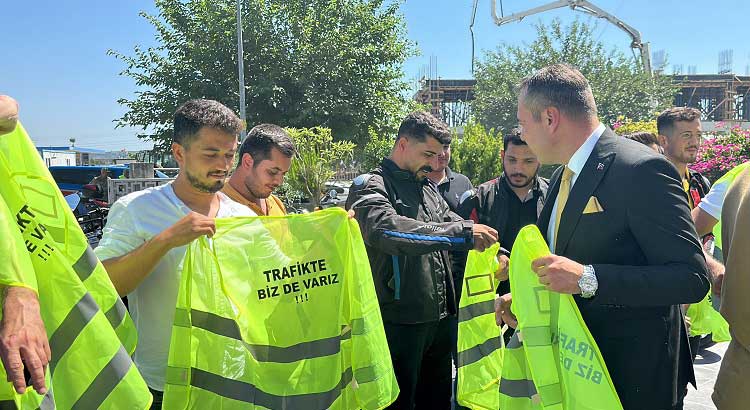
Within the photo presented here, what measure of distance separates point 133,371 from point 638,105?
98.1 feet

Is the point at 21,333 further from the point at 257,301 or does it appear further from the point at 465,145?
the point at 465,145

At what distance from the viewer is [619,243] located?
2145 millimetres

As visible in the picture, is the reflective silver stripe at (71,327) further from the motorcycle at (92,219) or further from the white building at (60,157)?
the white building at (60,157)

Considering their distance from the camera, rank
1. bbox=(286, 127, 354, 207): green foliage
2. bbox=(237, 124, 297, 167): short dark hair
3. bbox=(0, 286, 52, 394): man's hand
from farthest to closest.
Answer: bbox=(286, 127, 354, 207): green foliage < bbox=(237, 124, 297, 167): short dark hair < bbox=(0, 286, 52, 394): man's hand

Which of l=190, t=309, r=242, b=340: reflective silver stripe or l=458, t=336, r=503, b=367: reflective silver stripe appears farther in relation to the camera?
l=458, t=336, r=503, b=367: reflective silver stripe

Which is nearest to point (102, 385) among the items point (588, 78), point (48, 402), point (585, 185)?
point (48, 402)

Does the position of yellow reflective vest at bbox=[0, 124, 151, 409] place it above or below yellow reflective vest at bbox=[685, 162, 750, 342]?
above

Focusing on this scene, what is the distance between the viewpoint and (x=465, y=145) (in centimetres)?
1587

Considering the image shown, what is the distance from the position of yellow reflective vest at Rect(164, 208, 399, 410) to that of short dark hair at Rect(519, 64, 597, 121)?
1040mm

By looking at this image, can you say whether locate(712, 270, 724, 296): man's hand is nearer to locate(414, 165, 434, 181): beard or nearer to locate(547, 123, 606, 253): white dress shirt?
locate(547, 123, 606, 253): white dress shirt

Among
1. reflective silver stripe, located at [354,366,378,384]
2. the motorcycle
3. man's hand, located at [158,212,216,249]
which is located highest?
man's hand, located at [158,212,216,249]

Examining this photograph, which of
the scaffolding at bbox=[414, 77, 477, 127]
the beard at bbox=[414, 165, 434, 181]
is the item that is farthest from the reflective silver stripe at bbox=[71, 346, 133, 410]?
the scaffolding at bbox=[414, 77, 477, 127]

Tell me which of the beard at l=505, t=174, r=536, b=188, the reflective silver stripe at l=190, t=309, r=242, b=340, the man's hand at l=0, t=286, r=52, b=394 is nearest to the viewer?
the man's hand at l=0, t=286, r=52, b=394

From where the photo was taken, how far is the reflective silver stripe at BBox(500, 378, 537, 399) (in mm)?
2404
